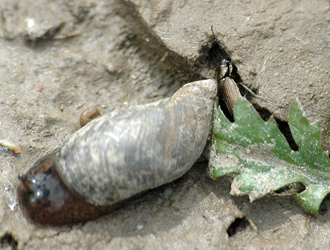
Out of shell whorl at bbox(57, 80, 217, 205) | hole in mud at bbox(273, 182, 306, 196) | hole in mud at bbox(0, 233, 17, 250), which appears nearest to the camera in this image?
shell whorl at bbox(57, 80, 217, 205)

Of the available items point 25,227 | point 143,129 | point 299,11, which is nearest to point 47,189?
point 25,227

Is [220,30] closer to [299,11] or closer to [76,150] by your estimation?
[299,11]

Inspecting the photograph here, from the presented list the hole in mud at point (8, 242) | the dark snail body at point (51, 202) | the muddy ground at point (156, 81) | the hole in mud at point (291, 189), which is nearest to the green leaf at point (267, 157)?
the hole in mud at point (291, 189)

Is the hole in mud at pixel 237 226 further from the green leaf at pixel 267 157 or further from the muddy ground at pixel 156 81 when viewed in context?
the green leaf at pixel 267 157

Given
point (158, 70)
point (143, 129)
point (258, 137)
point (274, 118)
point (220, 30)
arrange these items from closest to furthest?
point (143, 129)
point (258, 137)
point (274, 118)
point (220, 30)
point (158, 70)

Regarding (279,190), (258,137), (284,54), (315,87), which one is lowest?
(279,190)

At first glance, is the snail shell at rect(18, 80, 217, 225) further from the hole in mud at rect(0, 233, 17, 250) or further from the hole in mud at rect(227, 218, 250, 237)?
the hole in mud at rect(227, 218, 250, 237)

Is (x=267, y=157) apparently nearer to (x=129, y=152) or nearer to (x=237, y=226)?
(x=237, y=226)

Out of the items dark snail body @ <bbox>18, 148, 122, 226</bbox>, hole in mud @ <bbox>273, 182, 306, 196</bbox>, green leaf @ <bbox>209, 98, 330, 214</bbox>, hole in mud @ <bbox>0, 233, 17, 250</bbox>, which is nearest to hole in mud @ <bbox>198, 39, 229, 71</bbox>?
green leaf @ <bbox>209, 98, 330, 214</bbox>
